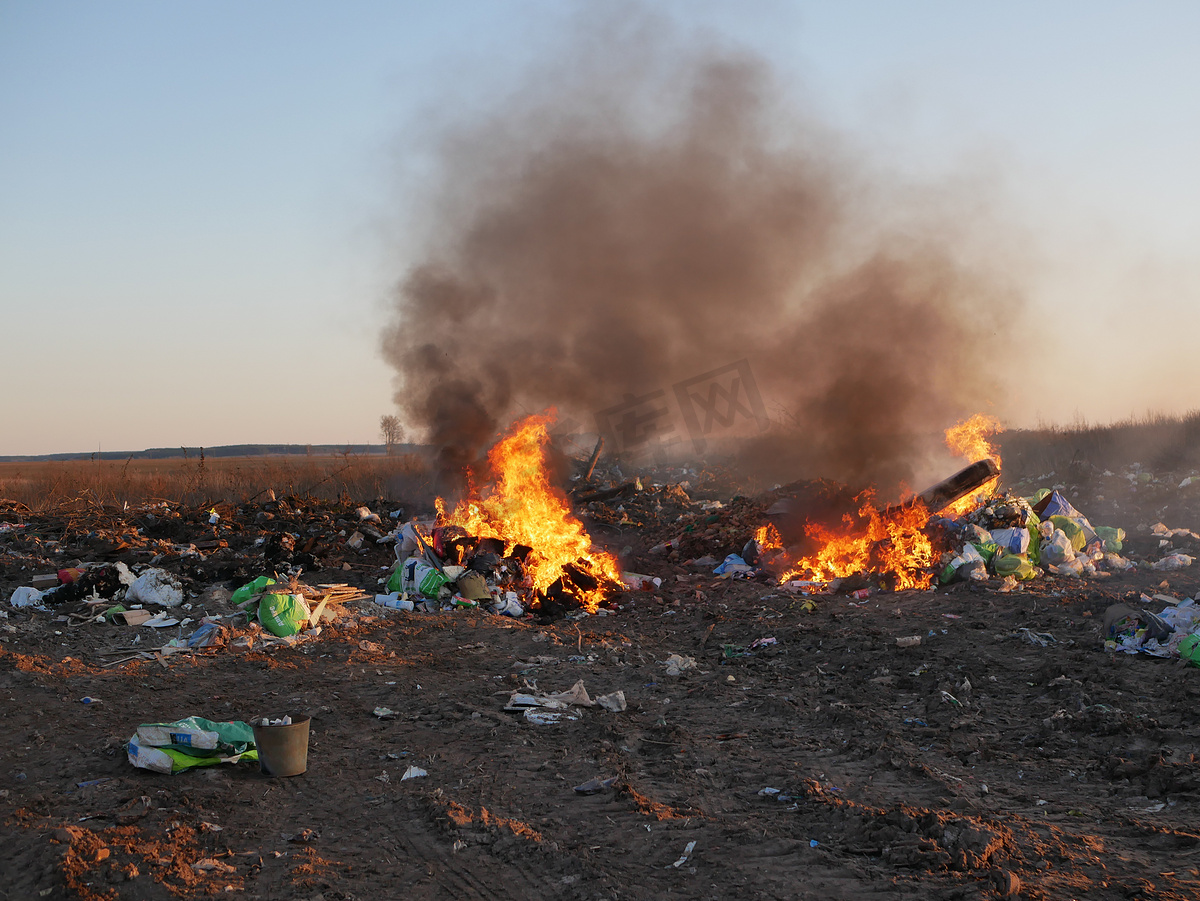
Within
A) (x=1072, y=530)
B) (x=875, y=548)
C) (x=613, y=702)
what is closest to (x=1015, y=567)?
(x=1072, y=530)

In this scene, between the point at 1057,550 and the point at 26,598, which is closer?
the point at 26,598

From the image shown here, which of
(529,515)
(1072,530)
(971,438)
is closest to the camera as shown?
(1072,530)

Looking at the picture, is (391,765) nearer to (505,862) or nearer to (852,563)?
(505,862)

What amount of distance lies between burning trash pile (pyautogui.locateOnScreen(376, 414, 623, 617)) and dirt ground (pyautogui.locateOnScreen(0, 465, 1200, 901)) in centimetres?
63

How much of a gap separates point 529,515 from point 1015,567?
21.2 feet

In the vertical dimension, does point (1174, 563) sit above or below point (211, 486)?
below

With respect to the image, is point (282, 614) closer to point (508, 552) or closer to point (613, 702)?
point (508, 552)

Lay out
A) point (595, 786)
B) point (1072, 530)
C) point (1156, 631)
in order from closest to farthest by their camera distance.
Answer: point (595, 786) < point (1156, 631) < point (1072, 530)

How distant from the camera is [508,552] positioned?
10.8 metres

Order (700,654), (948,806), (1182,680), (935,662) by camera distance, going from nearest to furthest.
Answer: (948,806)
(1182,680)
(935,662)
(700,654)

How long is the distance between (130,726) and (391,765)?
6.48 feet

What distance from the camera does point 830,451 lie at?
1548cm

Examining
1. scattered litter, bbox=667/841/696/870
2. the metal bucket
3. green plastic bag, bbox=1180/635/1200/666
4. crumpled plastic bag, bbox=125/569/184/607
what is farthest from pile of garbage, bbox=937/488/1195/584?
crumpled plastic bag, bbox=125/569/184/607

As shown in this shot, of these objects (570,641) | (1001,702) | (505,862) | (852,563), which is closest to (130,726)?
(505,862)
